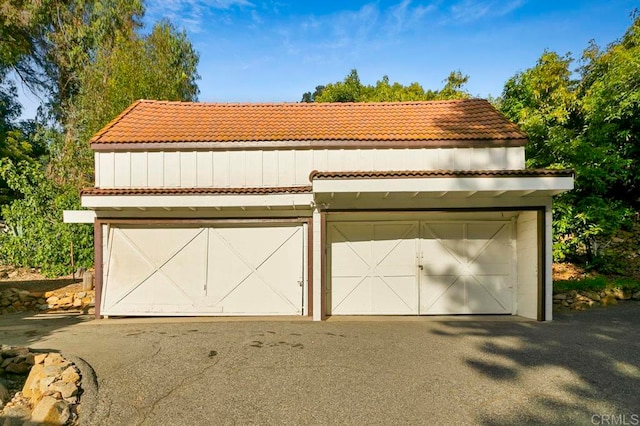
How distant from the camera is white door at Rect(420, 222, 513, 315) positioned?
23.0 feet

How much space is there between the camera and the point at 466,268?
7070 millimetres

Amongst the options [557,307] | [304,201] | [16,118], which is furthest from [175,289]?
[16,118]

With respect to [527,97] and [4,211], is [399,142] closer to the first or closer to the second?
[527,97]

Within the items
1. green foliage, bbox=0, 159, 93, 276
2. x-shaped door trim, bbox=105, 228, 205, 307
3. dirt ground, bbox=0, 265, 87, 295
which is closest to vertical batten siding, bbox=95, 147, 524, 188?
x-shaped door trim, bbox=105, 228, 205, 307

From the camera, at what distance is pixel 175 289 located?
6930 mm

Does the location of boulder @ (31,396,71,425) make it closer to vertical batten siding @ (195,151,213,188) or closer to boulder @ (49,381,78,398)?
boulder @ (49,381,78,398)

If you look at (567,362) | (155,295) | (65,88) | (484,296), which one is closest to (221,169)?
(155,295)

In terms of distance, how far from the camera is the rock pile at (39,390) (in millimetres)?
3018

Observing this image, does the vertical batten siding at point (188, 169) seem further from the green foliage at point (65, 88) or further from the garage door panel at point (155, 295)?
the green foliage at point (65, 88)

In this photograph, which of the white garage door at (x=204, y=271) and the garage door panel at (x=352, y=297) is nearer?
the white garage door at (x=204, y=271)

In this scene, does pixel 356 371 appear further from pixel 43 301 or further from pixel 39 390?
pixel 43 301

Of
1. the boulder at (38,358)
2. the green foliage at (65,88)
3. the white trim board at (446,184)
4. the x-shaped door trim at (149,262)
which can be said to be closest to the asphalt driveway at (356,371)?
the boulder at (38,358)

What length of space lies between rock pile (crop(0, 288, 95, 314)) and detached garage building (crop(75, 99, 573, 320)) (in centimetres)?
179

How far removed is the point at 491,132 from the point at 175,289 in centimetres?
763
